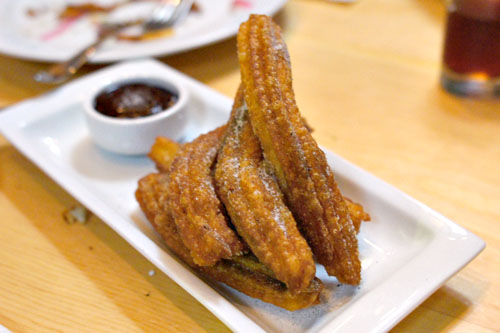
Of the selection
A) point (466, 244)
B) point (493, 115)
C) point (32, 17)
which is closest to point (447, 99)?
point (493, 115)

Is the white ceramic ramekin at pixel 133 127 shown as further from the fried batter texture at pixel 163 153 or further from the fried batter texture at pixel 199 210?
the fried batter texture at pixel 199 210

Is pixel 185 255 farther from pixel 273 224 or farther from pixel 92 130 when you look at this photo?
pixel 92 130

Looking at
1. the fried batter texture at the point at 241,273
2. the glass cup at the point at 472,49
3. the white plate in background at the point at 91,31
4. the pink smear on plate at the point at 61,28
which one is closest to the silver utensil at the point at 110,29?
the white plate in background at the point at 91,31

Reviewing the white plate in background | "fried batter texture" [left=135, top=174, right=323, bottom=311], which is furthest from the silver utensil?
"fried batter texture" [left=135, top=174, right=323, bottom=311]

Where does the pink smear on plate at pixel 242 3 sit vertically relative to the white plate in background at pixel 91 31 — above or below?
above

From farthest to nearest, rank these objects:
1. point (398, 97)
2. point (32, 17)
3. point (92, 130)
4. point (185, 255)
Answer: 1. point (32, 17)
2. point (398, 97)
3. point (92, 130)
4. point (185, 255)

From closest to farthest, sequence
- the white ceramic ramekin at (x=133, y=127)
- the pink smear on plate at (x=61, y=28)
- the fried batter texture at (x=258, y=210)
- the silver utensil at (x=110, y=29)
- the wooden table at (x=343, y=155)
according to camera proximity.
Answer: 1. the fried batter texture at (x=258, y=210)
2. the wooden table at (x=343, y=155)
3. the white ceramic ramekin at (x=133, y=127)
4. the silver utensil at (x=110, y=29)
5. the pink smear on plate at (x=61, y=28)
